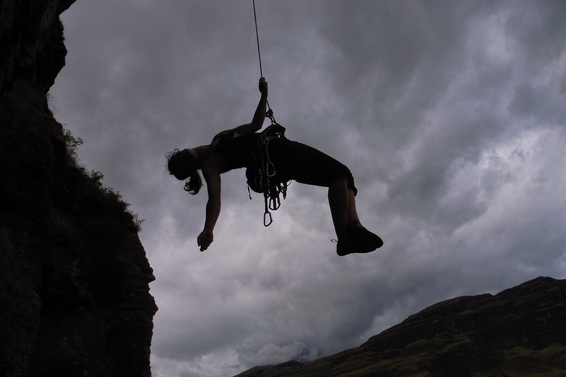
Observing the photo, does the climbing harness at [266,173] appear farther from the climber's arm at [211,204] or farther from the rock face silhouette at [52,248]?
the rock face silhouette at [52,248]

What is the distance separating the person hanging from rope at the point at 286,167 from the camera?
18.9 feet

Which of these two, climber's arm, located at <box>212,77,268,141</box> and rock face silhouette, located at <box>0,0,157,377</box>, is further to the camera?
rock face silhouette, located at <box>0,0,157,377</box>

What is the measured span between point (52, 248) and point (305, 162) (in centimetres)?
1250

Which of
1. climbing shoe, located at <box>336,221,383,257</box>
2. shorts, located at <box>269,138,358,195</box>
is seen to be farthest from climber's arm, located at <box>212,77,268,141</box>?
climbing shoe, located at <box>336,221,383,257</box>

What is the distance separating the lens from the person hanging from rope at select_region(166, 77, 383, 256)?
5766mm

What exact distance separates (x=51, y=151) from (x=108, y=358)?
820cm

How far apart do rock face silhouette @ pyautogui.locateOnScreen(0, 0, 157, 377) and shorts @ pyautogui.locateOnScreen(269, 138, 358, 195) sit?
22.6 ft

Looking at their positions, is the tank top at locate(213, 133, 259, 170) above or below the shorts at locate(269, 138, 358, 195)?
above

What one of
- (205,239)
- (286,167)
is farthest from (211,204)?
(286,167)

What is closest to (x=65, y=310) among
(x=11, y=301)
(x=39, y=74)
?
(x=11, y=301)

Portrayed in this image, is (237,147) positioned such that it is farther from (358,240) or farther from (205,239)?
(358,240)

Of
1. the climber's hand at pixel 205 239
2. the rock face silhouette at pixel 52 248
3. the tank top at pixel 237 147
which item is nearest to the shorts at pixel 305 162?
the tank top at pixel 237 147

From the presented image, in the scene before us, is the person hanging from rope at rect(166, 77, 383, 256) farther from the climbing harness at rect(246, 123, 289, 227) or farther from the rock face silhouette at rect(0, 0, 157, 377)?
the rock face silhouette at rect(0, 0, 157, 377)

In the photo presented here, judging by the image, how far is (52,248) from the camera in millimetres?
14906
